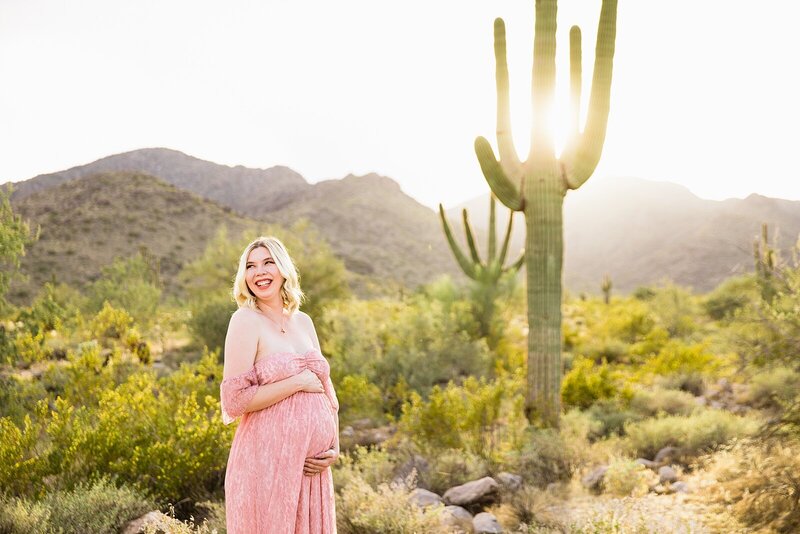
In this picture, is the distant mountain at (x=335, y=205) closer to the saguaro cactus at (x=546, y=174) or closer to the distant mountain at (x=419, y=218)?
the distant mountain at (x=419, y=218)

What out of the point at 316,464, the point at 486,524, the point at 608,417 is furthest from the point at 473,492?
the point at 608,417

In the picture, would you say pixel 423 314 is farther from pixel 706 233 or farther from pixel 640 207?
pixel 640 207

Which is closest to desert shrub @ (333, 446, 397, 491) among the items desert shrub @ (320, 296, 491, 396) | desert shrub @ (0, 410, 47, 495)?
desert shrub @ (0, 410, 47, 495)

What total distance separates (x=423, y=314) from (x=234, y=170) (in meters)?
78.3

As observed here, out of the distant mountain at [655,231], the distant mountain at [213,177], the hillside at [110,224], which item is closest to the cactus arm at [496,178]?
the hillside at [110,224]

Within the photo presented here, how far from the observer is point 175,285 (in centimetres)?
3134

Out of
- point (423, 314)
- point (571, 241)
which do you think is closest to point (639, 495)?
point (423, 314)

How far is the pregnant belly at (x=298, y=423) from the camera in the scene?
271 centimetres

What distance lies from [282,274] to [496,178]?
562cm

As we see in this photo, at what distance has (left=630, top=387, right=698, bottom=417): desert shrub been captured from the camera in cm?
838

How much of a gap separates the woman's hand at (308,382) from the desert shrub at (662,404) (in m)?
6.78

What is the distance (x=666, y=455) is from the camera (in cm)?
654

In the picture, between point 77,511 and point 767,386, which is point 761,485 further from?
point 767,386

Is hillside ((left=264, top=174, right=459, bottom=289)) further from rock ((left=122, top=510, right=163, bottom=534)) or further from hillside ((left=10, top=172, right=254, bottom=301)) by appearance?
rock ((left=122, top=510, right=163, bottom=534))
